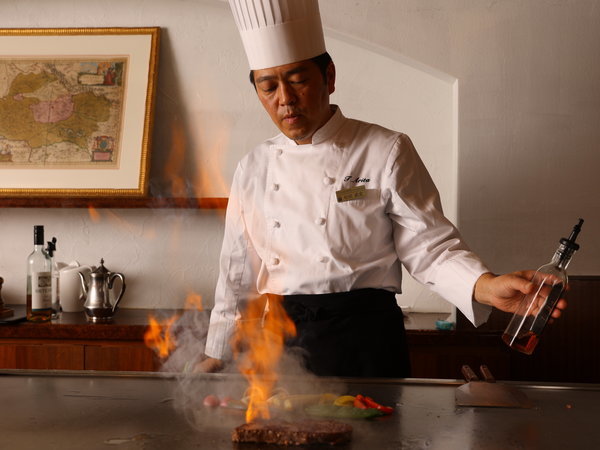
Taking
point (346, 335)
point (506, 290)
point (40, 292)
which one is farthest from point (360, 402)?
point (40, 292)

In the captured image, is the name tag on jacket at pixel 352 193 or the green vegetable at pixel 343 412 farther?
the name tag on jacket at pixel 352 193

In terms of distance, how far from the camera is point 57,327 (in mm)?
3119

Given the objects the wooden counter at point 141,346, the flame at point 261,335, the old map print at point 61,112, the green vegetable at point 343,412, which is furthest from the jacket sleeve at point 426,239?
the old map print at point 61,112

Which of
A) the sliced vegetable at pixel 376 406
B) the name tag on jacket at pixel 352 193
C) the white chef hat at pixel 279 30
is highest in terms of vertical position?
the white chef hat at pixel 279 30

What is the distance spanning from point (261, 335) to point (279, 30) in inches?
36.0

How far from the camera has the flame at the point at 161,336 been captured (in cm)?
311

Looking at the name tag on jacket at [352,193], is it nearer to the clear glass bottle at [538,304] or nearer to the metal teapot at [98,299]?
the clear glass bottle at [538,304]

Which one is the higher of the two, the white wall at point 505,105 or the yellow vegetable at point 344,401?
the white wall at point 505,105

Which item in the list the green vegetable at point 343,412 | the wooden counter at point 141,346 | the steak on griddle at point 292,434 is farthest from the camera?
the wooden counter at point 141,346

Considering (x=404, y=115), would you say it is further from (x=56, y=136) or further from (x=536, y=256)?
(x=56, y=136)

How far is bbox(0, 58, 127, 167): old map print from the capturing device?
362 centimetres

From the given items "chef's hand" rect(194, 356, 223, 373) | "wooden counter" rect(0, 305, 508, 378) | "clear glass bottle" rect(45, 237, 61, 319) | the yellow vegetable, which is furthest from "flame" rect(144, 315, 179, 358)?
the yellow vegetable

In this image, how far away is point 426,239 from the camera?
204 cm

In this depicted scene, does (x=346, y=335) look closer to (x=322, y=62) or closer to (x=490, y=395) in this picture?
(x=490, y=395)
